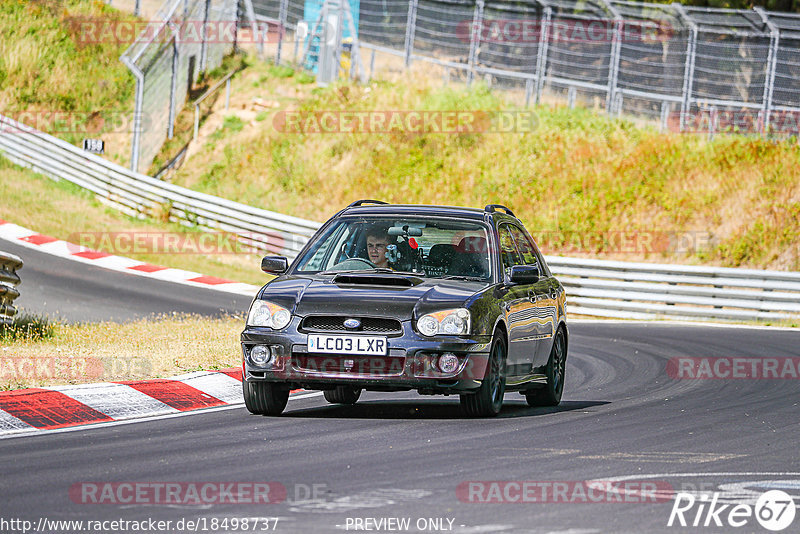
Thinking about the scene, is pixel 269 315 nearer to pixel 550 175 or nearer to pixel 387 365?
pixel 387 365

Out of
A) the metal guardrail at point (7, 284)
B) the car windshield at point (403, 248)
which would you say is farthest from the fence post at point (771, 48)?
the car windshield at point (403, 248)

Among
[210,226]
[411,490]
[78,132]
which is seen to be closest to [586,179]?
[210,226]

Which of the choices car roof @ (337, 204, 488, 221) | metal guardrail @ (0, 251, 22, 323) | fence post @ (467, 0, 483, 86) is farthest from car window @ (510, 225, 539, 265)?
fence post @ (467, 0, 483, 86)

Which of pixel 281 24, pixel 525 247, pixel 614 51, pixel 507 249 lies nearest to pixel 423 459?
pixel 507 249

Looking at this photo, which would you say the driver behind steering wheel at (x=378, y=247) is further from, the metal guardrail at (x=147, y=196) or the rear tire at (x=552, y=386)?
the metal guardrail at (x=147, y=196)

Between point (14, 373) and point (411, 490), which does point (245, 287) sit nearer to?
point (14, 373)

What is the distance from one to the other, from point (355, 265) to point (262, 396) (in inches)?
51.6

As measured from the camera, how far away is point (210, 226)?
94.0ft

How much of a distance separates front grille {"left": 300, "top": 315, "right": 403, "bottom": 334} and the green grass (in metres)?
19.6

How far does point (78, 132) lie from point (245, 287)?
569 inches

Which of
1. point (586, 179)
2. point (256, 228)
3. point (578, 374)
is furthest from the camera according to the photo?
point (586, 179)

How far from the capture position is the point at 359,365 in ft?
28.9

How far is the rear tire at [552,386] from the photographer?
35.4ft

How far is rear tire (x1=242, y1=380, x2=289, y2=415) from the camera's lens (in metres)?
9.26
